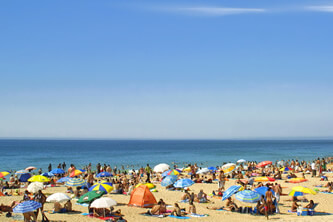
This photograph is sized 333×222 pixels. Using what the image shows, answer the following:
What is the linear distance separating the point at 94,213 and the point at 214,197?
838 centimetres

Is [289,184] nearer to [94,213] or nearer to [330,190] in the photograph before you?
[330,190]

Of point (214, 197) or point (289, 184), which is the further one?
point (289, 184)

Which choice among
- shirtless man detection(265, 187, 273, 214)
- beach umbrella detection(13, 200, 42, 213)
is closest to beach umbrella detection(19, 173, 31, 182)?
beach umbrella detection(13, 200, 42, 213)

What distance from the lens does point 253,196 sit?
14.3 m

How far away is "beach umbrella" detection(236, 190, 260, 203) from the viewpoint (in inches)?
556

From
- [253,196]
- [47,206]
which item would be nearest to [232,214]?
[253,196]

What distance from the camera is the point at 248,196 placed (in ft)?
46.6

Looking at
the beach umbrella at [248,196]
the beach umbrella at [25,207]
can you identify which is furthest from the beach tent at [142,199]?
the beach umbrella at [25,207]

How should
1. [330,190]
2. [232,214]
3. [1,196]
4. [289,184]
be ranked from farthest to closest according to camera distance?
[289,184], [330,190], [1,196], [232,214]

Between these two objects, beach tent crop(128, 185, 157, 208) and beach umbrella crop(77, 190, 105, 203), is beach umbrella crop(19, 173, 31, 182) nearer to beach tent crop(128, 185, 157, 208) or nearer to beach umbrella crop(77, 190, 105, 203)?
beach umbrella crop(77, 190, 105, 203)

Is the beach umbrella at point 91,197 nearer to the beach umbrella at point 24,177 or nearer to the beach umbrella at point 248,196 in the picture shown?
the beach umbrella at point 248,196

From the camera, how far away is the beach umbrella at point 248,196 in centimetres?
1412

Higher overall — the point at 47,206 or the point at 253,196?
the point at 253,196

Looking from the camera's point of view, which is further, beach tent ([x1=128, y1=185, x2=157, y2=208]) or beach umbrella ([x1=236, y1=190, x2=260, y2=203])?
beach tent ([x1=128, y1=185, x2=157, y2=208])
